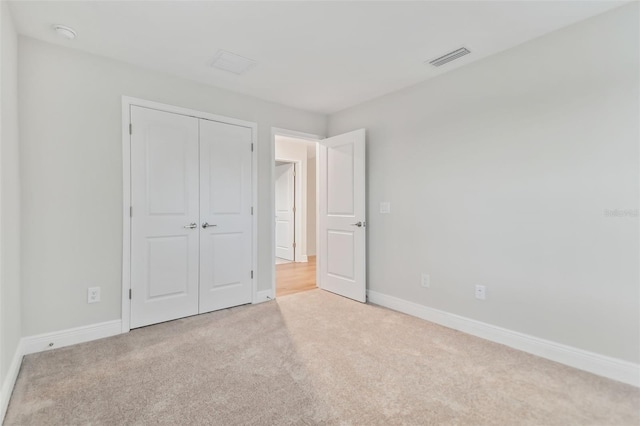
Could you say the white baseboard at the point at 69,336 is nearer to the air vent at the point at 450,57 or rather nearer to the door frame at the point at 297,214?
the air vent at the point at 450,57

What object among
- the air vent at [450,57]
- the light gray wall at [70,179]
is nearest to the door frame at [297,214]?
the light gray wall at [70,179]

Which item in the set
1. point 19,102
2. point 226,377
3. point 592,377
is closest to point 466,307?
point 592,377

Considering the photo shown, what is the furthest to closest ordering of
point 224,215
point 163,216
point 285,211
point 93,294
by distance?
point 285,211
point 224,215
point 163,216
point 93,294

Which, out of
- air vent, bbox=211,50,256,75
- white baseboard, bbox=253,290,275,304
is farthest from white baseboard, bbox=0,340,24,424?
air vent, bbox=211,50,256,75

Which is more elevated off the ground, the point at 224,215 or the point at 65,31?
the point at 65,31

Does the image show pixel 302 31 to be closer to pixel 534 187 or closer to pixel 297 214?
pixel 534 187

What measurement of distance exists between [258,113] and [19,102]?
2.01m

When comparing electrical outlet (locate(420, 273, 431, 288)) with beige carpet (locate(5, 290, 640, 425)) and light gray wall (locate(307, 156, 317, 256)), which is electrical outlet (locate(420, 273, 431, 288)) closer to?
beige carpet (locate(5, 290, 640, 425))

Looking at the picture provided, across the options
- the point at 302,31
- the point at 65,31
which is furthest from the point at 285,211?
the point at 65,31

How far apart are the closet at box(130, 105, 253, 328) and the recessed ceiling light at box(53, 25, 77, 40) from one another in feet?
2.02

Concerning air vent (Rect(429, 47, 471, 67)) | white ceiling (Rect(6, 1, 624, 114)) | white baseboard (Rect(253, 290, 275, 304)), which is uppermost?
white ceiling (Rect(6, 1, 624, 114))

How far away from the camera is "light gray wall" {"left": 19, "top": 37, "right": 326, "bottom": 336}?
2275 mm

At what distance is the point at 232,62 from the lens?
2.68 m

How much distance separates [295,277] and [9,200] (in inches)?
137
